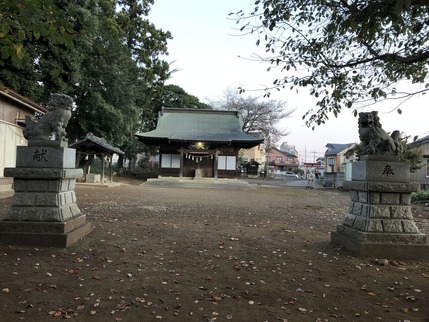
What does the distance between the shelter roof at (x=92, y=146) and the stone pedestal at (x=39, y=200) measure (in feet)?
50.8

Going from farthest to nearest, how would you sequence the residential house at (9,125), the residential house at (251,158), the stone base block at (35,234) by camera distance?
1. the residential house at (251,158)
2. the residential house at (9,125)
3. the stone base block at (35,234)

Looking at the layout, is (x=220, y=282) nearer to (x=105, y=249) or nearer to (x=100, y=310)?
(x=100, y=310)

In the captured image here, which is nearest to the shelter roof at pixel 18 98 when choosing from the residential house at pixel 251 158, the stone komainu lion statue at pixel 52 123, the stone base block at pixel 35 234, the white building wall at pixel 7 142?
the white building wall at pixel 7 142

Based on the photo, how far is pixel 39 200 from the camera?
5.32 metres

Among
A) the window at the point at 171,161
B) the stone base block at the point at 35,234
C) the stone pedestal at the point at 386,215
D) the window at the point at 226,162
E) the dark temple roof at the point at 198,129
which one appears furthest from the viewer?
the window at the point at 226,162

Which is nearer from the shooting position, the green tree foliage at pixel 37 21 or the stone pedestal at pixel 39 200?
the green tree foliage at pixel 37 21

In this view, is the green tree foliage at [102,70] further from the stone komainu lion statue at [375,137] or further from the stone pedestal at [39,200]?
the stone komainu lion statue at [375,137]

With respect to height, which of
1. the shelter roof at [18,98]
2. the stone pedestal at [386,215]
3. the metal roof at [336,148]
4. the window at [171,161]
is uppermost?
the metal roof at [336,148]

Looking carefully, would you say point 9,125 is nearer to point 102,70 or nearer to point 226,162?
point 102,70

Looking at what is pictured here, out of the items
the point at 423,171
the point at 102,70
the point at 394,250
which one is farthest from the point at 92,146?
the point at 423,171

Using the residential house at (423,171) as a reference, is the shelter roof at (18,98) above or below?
above

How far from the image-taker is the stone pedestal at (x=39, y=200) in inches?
203

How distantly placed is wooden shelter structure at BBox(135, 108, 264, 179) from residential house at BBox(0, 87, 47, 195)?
42.7ft

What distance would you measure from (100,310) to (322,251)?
3.90 metres
